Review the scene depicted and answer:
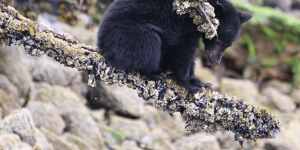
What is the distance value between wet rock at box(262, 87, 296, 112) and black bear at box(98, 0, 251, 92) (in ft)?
19.9

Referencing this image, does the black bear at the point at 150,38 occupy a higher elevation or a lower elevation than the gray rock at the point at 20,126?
higher

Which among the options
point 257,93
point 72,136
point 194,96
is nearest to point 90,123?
point 72,136

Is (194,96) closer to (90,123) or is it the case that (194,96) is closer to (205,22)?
(205,22)

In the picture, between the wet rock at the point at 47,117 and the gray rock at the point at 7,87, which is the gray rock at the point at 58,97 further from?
the gray rock at the point at 7,87

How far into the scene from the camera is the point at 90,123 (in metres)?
7.47

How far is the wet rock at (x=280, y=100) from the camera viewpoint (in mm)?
11266

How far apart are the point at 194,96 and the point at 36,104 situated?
299cm

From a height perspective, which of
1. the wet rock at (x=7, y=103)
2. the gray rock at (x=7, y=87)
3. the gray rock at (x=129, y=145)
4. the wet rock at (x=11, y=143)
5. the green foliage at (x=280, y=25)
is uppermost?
the green foliage at (x=280, y=25)

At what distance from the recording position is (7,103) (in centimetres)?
664

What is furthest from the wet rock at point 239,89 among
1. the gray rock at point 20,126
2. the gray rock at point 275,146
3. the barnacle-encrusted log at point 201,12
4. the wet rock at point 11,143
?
the barnacle-encrusted log at point 201,12

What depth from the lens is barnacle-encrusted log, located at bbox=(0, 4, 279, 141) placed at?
14.6 ft

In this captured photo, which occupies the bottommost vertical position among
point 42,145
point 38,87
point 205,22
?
point 42,145

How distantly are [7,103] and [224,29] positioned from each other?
98.2 inches

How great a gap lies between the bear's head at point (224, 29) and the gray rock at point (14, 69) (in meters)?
2.42
